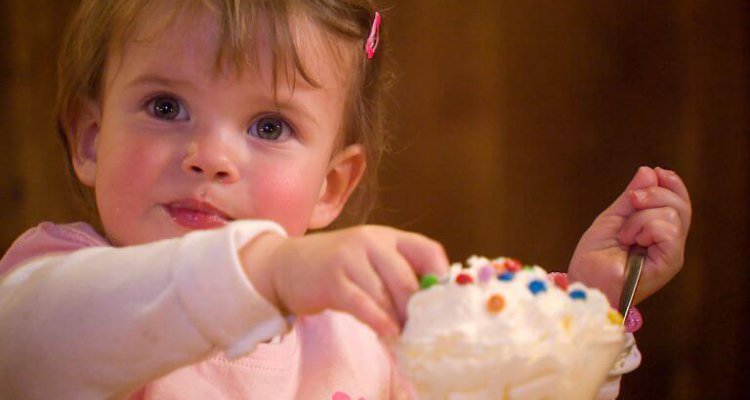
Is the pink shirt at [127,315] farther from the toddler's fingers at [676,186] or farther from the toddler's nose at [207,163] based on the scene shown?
the toddler's fingers at [676,186]

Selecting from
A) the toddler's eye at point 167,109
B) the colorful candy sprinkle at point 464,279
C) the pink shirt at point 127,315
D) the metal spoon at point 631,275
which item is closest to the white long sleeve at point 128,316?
the pink shirt at point 127,315

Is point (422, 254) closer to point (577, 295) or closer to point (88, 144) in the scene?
point (577, 295)

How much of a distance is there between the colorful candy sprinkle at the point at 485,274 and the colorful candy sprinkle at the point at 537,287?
0.02m

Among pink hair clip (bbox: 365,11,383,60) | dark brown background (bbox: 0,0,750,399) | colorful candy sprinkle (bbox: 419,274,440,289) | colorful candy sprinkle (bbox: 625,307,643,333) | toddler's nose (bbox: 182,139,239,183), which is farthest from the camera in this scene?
dark brown background (bbox: 0,0,750,399)

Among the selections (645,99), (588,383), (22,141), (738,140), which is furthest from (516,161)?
(588,383)

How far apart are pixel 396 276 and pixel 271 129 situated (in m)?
0.40

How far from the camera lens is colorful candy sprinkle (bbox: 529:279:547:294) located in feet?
1.70

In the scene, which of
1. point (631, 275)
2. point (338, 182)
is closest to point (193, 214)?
point (338, 182)

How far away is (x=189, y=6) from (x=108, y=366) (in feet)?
1.21

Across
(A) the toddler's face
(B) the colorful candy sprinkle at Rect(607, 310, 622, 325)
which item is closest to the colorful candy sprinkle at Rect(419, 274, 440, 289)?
(B) the colorful candy sprinkle at Rect(607, 310, 622, 325)

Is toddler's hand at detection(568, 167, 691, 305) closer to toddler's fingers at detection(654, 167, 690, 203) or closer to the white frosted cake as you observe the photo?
toddler's fingers at detection(654, 167, 690, 203)

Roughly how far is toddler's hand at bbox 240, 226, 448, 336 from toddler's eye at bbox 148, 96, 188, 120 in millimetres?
327

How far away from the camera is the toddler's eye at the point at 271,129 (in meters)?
0.86

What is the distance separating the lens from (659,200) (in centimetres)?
93
